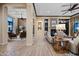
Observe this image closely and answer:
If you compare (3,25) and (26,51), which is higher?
(3,25)

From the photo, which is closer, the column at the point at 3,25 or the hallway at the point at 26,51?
the hallway at the point at 26,51

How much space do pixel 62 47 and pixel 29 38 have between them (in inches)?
84.6

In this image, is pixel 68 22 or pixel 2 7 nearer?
pixel 2 7

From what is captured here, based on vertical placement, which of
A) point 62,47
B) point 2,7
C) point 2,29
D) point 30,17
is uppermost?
point 2,7

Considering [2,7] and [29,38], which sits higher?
[2,7]

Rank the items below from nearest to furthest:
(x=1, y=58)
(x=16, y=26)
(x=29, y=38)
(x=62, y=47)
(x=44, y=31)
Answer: (x=1, y=58) < (x=62, y=47) < (x=29, y=38) < (x=44, y=31) < (x=16, y=26)

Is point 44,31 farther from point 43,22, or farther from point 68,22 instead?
point 68,22

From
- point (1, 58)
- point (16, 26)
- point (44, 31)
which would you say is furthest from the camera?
point (16, 26)

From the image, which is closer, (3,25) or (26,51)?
(26,51)

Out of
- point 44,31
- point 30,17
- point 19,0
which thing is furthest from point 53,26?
point 19,0

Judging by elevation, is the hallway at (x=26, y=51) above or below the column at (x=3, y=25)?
below

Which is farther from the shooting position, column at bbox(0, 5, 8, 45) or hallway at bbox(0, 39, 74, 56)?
column at bbox(0, 5, 8, 45)

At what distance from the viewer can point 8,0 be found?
4684 millimetres

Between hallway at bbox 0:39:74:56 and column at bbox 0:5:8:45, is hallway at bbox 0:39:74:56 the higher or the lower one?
the lower one
